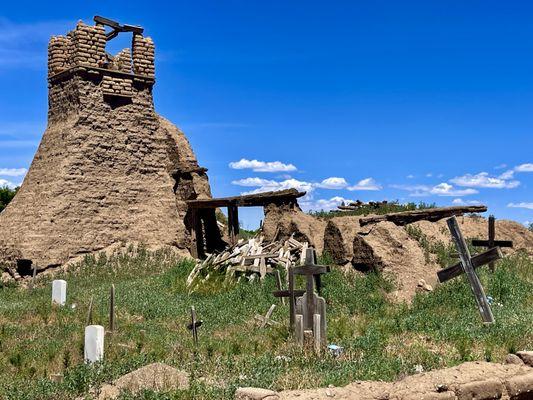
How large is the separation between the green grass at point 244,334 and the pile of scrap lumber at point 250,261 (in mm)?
634

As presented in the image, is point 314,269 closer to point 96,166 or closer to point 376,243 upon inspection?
point 376,243

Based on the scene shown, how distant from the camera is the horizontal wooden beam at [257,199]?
23844 mm

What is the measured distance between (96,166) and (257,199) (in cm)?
633

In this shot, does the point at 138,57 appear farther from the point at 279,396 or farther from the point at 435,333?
the point at 279,396

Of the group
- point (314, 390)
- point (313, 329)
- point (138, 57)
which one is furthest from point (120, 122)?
point (314, 390)

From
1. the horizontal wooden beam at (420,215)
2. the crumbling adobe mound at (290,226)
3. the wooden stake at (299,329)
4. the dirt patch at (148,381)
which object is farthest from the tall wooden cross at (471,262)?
the crumbling adobe mound at (290,226)

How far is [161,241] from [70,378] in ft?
54.9

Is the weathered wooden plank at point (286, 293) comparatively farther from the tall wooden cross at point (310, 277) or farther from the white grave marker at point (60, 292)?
the white grave marker at point (60, 292)

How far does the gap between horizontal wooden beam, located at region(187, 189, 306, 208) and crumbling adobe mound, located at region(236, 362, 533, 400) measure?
49.3 ft

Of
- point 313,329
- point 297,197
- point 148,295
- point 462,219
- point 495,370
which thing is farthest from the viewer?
point 462,219

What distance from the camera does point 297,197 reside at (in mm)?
24094

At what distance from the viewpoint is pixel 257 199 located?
24359 mm

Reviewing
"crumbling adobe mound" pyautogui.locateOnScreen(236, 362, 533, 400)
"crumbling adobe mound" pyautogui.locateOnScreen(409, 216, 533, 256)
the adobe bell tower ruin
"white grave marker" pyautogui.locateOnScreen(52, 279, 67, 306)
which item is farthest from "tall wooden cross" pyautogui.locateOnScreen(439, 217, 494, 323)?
the adobe bell tower ruin

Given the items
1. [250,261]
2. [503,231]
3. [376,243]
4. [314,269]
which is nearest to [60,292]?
[250,261]
